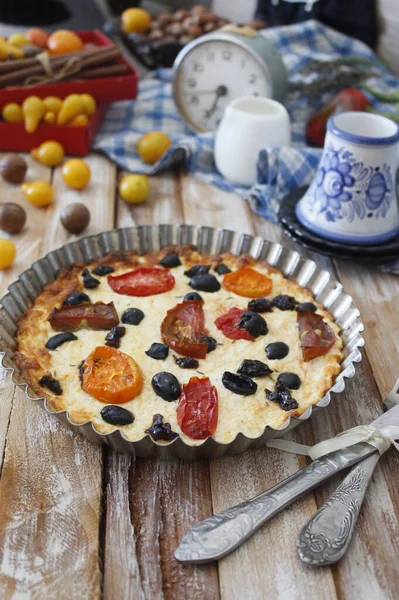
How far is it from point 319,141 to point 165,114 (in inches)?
36.8

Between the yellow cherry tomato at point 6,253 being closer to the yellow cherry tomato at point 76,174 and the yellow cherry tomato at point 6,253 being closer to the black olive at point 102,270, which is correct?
the black olive at point 102,270

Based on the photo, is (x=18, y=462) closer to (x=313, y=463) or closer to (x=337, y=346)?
(x=313, y=463)

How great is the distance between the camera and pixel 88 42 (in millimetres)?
4141

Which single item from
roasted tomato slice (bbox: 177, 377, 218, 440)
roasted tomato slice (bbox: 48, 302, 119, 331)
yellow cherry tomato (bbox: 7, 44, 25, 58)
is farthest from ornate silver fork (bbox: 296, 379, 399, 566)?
yellow cherry tomato (bbox: 7, 44, 25, 58)

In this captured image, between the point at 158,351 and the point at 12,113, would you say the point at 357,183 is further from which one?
the point at 12,113

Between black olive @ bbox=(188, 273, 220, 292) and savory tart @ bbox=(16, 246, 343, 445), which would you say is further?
black olive @ bbox=(188, 273, 220, 292)

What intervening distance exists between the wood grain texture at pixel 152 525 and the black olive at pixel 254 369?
0.30 meters

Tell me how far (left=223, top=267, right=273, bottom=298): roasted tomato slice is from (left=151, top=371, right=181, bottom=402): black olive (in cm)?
54

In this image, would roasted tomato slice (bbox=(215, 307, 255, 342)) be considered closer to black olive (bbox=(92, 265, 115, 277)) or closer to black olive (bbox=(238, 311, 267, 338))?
black olive (bbox=(238, 311, 267, 338))

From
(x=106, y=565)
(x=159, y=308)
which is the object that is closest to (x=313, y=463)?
(x=106, y=565)

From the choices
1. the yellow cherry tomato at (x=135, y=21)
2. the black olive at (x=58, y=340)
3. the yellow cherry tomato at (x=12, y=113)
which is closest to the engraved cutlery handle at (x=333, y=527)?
the black olive at (x=58, y=340)

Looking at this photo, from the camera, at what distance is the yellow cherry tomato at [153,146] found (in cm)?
335

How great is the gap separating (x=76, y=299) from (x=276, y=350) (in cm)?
69

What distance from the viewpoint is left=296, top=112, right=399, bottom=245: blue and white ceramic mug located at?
2465 millimetres
